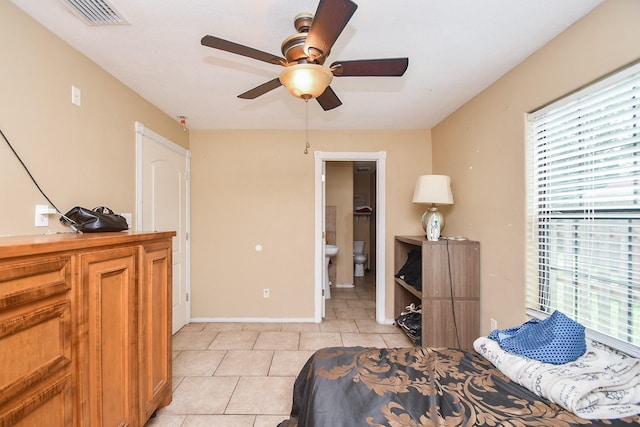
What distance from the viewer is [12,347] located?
939 millimetres

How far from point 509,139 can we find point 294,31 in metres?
1.72

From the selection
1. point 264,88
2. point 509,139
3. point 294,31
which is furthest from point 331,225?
point 294,31

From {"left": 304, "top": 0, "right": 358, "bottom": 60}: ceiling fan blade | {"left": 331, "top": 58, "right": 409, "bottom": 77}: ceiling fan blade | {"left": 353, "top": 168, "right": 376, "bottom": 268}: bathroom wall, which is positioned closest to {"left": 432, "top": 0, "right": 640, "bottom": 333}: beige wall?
{"left": 331, "top": 58, "right": 409, "bottom": 77}: ceiling fan blade

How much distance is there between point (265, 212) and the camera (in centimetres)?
349

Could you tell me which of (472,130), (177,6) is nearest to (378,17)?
(177,6)

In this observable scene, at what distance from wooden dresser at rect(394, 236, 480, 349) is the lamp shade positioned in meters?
0.45

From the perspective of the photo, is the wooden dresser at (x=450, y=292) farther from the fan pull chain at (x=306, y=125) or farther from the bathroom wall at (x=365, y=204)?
the bathroom wall at (x=365, y=204)

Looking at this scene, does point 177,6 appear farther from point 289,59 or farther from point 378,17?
point 378,17

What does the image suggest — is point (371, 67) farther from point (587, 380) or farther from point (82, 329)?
point (82, 329)

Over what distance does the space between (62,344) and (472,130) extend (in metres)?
3.13

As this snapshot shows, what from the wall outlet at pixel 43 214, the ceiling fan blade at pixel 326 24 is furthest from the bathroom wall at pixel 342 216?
the wall outlet at pixel 43 214

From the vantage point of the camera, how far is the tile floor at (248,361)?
188cm

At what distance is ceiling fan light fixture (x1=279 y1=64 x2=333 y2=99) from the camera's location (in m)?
1.31

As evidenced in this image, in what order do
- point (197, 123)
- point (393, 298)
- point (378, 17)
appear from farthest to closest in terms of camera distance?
point (393, 298)
point (197, 123)
point (378, 17)
